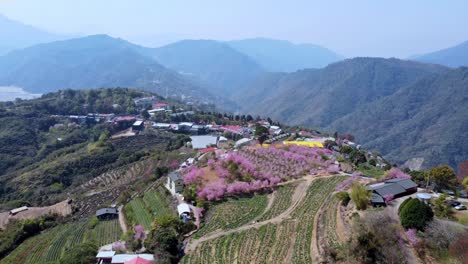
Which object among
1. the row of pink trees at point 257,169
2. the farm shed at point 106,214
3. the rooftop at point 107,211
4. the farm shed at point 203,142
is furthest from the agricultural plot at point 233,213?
the farm shed at point 203,142

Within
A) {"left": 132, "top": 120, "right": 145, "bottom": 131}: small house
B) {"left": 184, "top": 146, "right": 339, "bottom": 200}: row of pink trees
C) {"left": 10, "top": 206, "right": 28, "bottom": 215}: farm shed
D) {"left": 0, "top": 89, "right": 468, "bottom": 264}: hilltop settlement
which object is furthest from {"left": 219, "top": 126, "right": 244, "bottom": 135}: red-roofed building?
{"left": 10, "top": 206, "right": 28, "bottom": 215}: farm shed

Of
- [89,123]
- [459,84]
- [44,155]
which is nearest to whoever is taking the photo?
[44,155]

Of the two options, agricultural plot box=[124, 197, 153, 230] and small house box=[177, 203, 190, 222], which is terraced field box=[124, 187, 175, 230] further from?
small house box=[177, 203, 190, 222]

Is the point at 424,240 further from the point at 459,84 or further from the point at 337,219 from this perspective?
the point at 459,84

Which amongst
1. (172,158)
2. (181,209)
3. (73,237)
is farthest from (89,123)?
(181,209)

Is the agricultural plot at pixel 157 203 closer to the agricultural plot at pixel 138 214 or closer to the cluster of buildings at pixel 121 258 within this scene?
the agricultural plot at pixel 138 214
